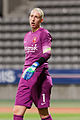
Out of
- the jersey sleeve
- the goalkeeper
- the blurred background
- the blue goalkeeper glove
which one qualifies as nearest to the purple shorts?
the goalkeeper

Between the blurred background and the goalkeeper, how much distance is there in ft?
32.4

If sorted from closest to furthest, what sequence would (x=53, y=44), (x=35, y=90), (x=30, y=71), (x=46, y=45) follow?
(x=30, y=71) < (x=46, y=45) < (x=35, y=90) < (x=53, y=44)

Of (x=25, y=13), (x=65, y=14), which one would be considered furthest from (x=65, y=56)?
(x=25, y=13)

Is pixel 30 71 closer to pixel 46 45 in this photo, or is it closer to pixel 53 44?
pixel 46 45

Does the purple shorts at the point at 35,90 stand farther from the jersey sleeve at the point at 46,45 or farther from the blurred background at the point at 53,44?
the blurred background at the point at 53,44

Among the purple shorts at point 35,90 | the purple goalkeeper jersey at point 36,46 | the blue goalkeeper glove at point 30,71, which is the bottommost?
the purple shorts at point 35,90

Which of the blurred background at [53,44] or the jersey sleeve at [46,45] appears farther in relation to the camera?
the blurred background at [53,44]

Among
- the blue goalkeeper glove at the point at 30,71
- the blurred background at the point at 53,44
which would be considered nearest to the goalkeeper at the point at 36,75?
the blue goalkeeper glove at the point at 30,71

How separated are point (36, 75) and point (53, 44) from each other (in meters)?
12.0

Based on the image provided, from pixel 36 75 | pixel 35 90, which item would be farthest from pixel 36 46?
pixel 35 90

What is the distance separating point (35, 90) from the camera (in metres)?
5.52

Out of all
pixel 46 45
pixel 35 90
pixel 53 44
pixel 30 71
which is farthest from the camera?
pixel 53 44

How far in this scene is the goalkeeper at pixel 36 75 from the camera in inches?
214

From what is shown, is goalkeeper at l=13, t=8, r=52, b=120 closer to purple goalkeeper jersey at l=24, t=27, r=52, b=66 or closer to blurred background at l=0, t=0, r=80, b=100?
purple goalkeeper jersey at l=24, t=27, r=52, b=66
